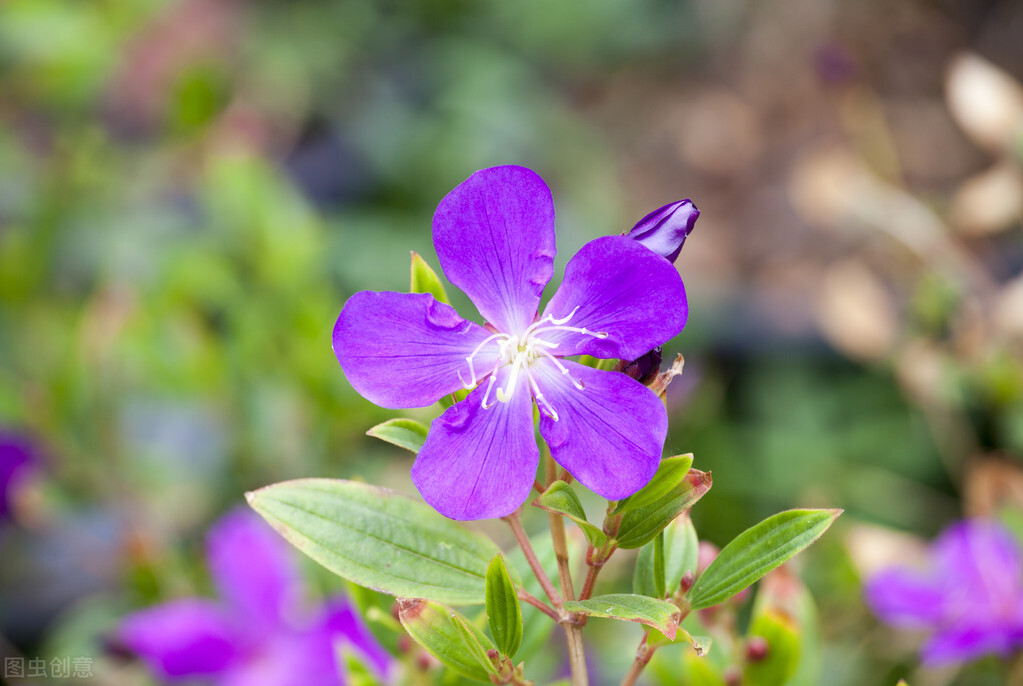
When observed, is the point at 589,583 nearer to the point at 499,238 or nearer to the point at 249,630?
the point at 499,238

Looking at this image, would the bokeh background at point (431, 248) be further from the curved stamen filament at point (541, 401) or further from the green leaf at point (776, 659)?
the green leaf at point (776, 659)

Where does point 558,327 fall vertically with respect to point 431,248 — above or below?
below

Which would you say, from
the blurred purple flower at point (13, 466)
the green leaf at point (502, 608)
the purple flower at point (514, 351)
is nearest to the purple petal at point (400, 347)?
the purple flower at point (514, 351)

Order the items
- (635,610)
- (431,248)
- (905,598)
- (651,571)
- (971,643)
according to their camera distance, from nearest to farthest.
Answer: (635,610) < (651,571) < (971,643) < (905,598) < (431,248)

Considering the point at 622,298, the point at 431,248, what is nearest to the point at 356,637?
the point at 622,298

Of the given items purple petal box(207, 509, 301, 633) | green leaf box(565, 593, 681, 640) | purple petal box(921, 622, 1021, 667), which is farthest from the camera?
purple petal box(207, 509, 301, 633)

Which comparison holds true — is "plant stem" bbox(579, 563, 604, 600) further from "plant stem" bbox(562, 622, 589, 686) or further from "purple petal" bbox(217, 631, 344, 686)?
"purple petal" bbox(217, 631, 344, 686)

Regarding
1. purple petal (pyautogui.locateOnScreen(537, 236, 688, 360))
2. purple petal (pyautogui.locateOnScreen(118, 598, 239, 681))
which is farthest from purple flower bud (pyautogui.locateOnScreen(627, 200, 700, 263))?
purple petal (pyautogui.locateOnScreen(118, 598, 239, 681))
